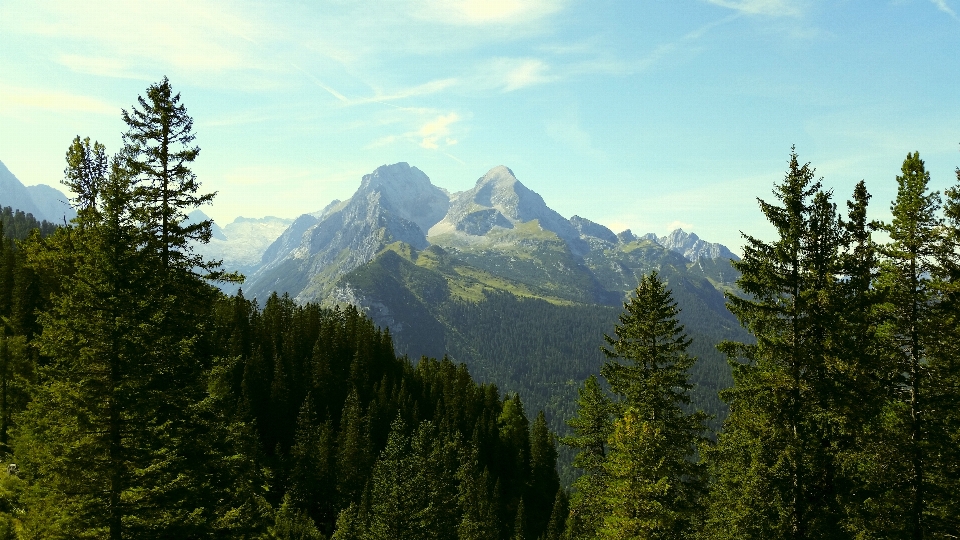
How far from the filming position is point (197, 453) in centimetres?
1845

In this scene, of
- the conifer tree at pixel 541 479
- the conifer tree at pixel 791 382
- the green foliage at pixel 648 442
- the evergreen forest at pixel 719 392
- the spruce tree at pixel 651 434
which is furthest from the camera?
the conifer tree at pixel 541 479

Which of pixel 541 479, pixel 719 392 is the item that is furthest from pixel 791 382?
pixel 541 479

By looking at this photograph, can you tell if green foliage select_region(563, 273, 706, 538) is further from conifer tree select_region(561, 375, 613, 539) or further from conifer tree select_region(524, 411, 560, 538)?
conifer tree select_region(524, 411, 560, 538)

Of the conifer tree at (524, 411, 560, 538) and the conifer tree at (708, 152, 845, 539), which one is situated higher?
the conifer tree at (708, 152, 845, 539)

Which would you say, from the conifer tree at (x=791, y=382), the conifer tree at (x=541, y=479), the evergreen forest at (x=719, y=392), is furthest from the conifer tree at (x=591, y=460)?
the conifer tree at (x=541, y=479)

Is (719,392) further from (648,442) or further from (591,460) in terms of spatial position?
(591,460)

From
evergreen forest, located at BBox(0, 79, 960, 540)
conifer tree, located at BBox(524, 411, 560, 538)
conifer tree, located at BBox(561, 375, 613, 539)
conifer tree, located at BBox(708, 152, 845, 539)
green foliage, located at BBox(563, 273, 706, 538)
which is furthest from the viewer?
conifer tree, located at BBox(524, 411, 560, 538)

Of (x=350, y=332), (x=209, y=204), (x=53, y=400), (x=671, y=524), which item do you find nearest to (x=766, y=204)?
(x=671, y=524)

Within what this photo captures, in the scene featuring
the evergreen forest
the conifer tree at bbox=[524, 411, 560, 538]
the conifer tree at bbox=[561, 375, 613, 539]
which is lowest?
the conifer tree at bbox=[524, 411, 560, 538]

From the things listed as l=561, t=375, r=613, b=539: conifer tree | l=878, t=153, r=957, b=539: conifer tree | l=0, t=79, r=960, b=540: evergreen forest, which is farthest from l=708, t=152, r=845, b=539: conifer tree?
l=561, t=375, r=613, b=539: conifer tree

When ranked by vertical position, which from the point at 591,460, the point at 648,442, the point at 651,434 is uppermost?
the point at 651,434

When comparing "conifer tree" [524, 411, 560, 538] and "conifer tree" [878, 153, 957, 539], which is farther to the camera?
"conifer tree" [524, 411, 560, 538]

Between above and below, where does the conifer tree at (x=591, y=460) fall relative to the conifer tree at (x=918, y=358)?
below

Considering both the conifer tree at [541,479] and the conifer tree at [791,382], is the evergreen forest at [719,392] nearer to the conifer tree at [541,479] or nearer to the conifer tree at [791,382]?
the conifer tree at [791,382]
